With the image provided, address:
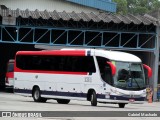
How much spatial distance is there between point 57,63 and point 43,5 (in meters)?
29.1

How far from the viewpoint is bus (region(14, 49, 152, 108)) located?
96.0ft

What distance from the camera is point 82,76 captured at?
30.7 metres

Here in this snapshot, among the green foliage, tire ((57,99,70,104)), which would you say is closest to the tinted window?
tire ((57,99,70,104))

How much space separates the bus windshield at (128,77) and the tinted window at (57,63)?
151cm

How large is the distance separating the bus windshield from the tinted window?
1511 mm

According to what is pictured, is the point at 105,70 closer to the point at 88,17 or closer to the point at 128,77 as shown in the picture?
the point at 128,77

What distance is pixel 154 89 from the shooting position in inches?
1967

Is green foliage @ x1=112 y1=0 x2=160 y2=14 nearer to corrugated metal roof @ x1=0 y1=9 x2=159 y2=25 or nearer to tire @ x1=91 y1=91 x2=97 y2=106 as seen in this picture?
corrugated metal roof @ x1=0 y1=9 x2=159 y2=25

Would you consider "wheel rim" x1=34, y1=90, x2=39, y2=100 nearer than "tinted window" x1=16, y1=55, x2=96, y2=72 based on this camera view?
No

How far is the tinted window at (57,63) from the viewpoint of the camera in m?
30.5

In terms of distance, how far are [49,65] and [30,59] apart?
1.79 m

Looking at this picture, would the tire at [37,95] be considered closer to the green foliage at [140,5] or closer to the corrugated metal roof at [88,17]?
the corrugated metal roof at [88,17]

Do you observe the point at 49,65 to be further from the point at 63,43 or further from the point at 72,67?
the point at 63,43

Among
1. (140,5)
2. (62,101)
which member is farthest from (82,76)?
(140,5)
